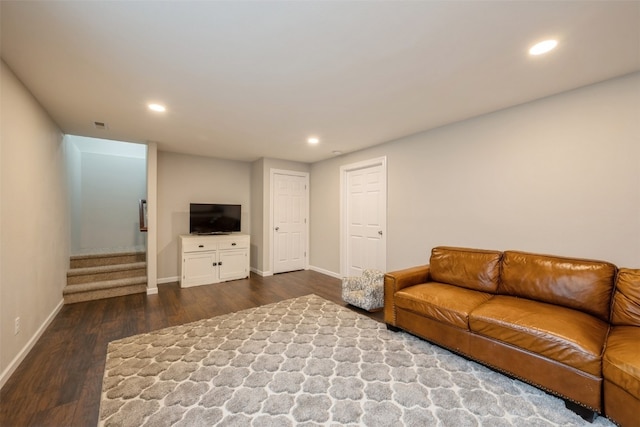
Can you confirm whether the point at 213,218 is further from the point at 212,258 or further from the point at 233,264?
the point at 233,264

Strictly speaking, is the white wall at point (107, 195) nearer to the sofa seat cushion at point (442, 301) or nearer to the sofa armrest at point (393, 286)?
the sofa armrest at point (393, 286)

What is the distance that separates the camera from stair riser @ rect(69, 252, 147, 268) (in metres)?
4.10

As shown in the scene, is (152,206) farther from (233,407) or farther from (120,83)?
(233,407)

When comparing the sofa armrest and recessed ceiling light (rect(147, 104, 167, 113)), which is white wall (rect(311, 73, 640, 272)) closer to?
the sofa armrest

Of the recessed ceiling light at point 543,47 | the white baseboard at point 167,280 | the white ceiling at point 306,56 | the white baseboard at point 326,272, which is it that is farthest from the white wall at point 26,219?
the white baseboard at point 326,272

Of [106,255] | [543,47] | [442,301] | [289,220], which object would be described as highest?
[543,47]

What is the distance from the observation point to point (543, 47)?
1.77 meters

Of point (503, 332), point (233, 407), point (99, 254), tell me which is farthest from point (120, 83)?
point (503, 332)

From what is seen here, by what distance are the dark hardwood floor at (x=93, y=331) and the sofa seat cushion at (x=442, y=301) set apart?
69 cm

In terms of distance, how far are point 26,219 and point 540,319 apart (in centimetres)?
426

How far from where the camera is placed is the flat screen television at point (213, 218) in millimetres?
4695

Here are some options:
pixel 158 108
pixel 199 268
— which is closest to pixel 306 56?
pixel 158 108

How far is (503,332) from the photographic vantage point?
6.28 ft

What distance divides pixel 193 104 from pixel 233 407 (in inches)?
105
